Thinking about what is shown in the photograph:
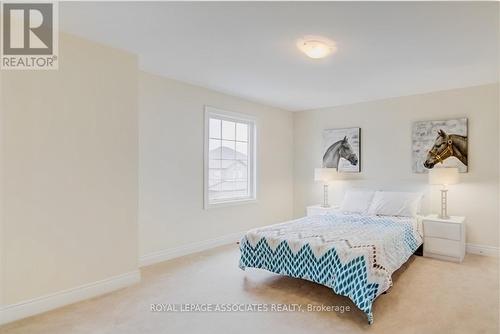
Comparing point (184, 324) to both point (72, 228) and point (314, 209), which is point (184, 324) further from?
point (314, 209)

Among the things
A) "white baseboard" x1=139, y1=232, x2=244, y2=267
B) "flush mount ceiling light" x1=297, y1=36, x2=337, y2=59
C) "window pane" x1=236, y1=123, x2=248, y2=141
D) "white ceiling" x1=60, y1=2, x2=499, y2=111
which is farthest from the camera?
"window pane" x1=236, y1=123, x2=248, y2=141

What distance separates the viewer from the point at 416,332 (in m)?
2.12

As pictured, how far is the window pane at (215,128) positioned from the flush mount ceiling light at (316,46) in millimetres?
2014

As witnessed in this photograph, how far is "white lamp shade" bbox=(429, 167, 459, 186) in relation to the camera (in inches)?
152

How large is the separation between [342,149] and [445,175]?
169 cm

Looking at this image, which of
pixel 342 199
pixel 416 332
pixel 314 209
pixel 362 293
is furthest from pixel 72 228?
pixel 342 199

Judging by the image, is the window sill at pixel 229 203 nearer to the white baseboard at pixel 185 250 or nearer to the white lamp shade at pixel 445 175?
the white baseboard at pixel 185 250

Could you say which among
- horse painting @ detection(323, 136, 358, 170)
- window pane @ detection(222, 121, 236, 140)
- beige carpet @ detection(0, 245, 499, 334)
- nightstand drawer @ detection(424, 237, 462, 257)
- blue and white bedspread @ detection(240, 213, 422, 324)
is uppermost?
window pane @ detection(222, 121, 236, 140)

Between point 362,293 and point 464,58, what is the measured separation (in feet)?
8.44

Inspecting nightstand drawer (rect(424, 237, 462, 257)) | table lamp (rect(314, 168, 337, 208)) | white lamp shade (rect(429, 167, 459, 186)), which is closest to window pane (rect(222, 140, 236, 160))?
table lamp (rect(314, 168, 337, 208))

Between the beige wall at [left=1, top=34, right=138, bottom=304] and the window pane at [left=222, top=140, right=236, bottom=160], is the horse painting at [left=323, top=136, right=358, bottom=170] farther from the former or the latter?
the beige wall at [left=1, top=34, right=138, bottom=304]

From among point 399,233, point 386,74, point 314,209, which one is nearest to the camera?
point 399,233

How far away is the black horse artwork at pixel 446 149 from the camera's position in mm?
4094

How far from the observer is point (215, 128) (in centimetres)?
452
